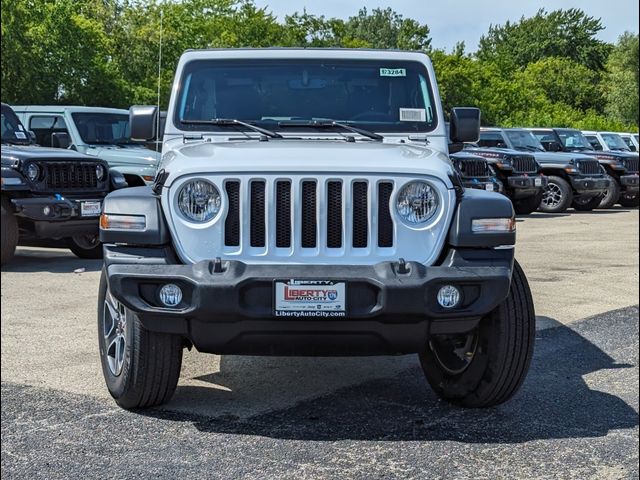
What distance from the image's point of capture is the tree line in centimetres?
1096

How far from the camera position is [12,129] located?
11609mm

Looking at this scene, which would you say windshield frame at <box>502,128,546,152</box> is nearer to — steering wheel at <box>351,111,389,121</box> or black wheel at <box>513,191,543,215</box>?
black wheel at <box>513,191,543,215</box>

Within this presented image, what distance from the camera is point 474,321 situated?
4.63m

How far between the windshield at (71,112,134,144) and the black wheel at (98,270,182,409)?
8.23 meters

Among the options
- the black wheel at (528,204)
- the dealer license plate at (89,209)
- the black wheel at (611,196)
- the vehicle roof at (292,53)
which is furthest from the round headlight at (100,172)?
the black wheel at (611,196)

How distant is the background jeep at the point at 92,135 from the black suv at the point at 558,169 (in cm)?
→ 923

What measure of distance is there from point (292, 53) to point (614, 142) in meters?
19.5

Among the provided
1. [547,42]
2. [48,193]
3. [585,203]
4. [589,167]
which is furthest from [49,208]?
[585,203]

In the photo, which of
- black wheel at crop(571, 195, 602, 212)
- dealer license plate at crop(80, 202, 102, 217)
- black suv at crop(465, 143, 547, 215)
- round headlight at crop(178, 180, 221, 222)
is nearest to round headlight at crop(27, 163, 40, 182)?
dealer license plate at crop(80, 202, 102, 217)

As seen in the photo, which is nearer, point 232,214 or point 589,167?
point 232,214

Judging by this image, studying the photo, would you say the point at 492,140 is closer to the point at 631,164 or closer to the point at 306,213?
the point at 631,164

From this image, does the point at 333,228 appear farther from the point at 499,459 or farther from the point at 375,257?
the point at 499,459

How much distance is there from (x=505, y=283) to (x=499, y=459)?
2.59ft

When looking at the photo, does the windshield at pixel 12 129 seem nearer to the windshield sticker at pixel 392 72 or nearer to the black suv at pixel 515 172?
the windshield sticker at pixel 392 72
